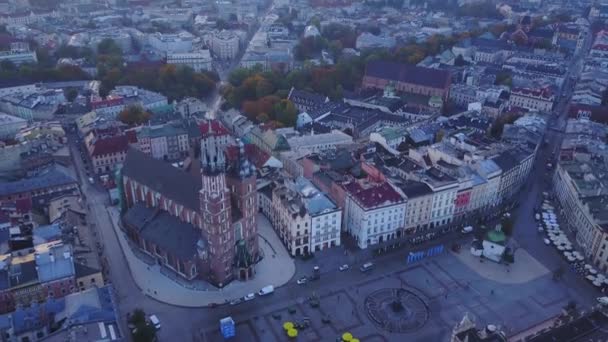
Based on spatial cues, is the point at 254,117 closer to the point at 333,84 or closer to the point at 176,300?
the point at 333,84

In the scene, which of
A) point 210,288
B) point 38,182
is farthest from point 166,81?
point 210,288

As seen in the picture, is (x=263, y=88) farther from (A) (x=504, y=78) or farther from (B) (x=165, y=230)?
(B) (x=165, y=230)

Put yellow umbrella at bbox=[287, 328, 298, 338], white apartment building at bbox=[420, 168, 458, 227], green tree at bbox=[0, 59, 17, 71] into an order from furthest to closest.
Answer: green tree at bbox=[0, 59, 17, 71]
white apartment building at bbox=[420, 168, 458, 227]
yellow umbrella at bbox=[287, 328, 298, 338]

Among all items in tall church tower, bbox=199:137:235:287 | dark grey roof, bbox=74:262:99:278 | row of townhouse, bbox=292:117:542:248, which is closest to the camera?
tall church tower, bbox=199:137:235:287

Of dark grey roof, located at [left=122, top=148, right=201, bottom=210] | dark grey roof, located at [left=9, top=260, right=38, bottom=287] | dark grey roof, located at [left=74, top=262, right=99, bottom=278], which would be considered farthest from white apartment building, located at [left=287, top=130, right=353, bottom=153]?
dark grey roof, located at [left=9, top=260, right=38, bottom=287]

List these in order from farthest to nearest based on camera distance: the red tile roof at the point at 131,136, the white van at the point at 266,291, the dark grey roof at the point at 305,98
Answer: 1. the dark grey roof at the point at 305,98
2. the red tile roof at the point at 131,136
3. the white van at the point at 266,291

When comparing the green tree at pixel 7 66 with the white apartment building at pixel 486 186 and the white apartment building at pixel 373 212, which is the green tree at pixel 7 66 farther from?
the white apartment building at pixel 486 186

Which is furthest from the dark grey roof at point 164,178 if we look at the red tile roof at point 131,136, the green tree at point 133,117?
the green tree at point 133,117

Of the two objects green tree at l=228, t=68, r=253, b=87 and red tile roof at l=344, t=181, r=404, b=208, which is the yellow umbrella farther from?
green tree at l=228, t=68, r=253, b=87
